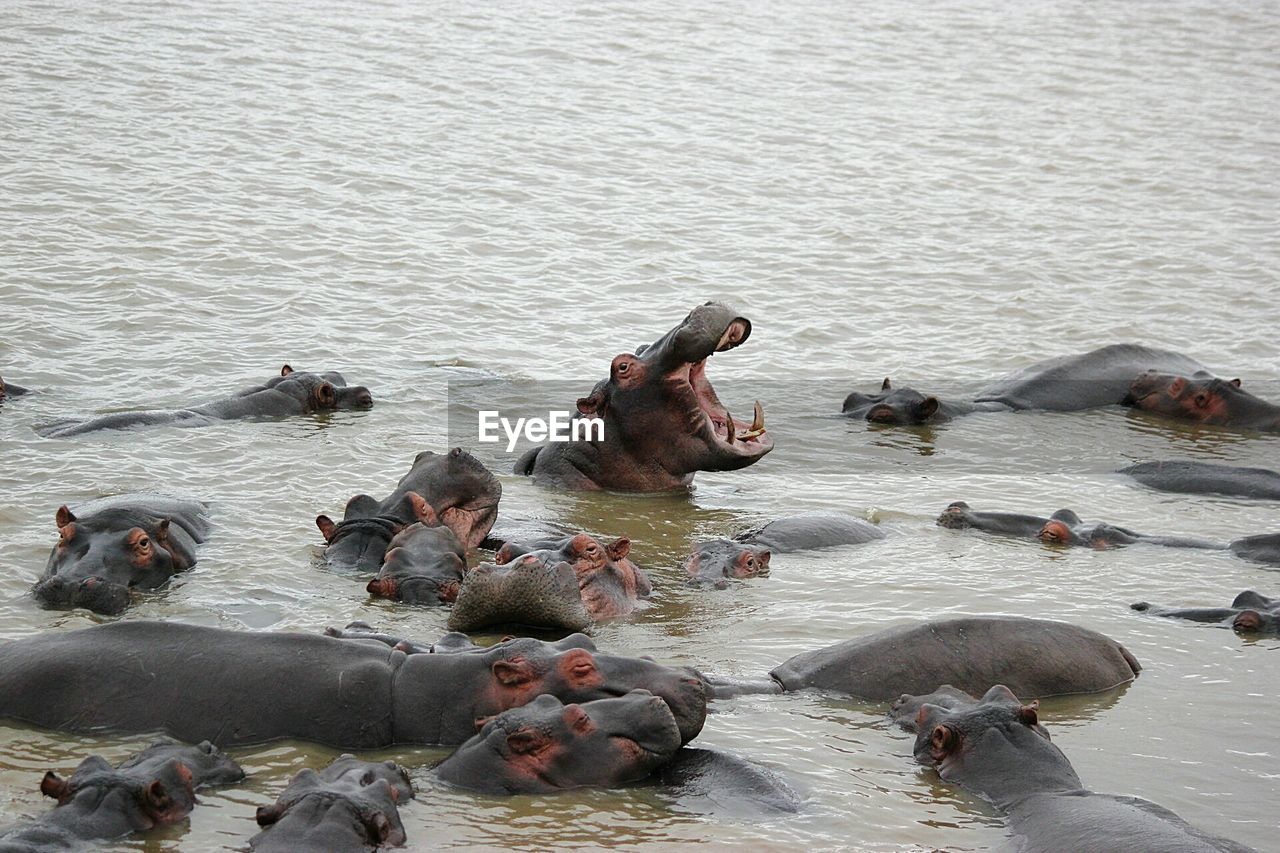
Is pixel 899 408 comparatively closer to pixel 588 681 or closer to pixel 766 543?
pixel 766 543

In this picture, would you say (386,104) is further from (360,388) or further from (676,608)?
(676,608)

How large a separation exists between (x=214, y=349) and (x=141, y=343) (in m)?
0.54

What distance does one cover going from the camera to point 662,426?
953 centimetres

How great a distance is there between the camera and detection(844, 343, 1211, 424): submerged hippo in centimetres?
1180

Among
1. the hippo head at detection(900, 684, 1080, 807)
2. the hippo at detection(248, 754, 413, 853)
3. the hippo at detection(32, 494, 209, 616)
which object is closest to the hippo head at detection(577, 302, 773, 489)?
the hippo at detection(32, 494, 209, 616)

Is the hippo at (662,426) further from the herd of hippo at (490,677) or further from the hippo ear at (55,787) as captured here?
the hippo ear at (55,787)

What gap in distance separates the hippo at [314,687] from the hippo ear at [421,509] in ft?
7.09

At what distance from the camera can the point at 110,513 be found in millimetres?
7715

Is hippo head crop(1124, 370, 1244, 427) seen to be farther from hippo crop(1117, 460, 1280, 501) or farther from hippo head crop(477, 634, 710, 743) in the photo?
hippo head crop(477, 634, 710, 743)

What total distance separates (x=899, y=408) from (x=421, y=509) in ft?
15.2

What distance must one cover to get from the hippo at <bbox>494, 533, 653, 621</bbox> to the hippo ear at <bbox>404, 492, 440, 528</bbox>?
635 millimetres

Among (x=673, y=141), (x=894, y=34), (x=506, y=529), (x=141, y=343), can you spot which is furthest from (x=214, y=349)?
(x=894, y=34)

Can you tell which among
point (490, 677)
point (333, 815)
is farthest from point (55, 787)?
point (490, 677)

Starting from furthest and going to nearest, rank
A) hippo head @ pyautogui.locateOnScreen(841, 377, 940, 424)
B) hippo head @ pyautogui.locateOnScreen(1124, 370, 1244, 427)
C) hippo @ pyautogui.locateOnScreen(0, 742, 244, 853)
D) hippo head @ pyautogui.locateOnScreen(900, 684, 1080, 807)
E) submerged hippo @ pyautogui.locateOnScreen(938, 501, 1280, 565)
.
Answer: hippo head @ pyautogui.locateOnScreen(1124, 370, 1244, 427) < hippo head @ pyautogui.locateOnScreen(841, 377, 940, 424) < submerged hippo @ pyautogui.locateOnScreen(938, 501, 1280, 565) < hippo head @ pyautogui.locateOnScreen(900, 684, 1080, 807) < hippo @ pyautogui.locateOnScreen(0, 742, 244, 853)
